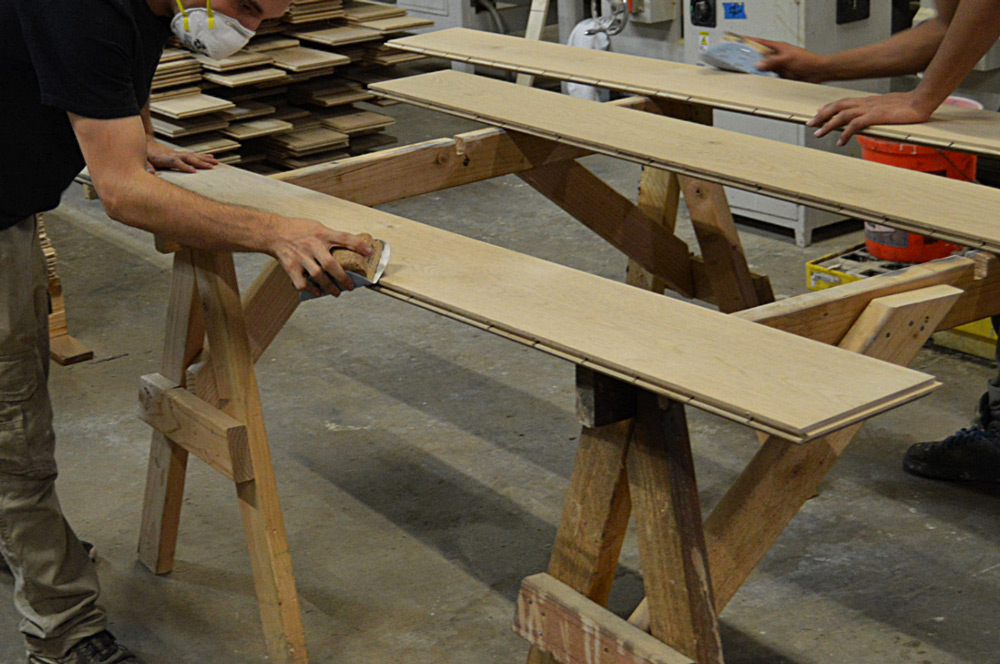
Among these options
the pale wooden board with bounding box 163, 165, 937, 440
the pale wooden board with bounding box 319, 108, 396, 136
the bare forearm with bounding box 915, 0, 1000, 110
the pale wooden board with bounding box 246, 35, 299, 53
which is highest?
the bare forearm with bounding box 915, 0, 1000, 110

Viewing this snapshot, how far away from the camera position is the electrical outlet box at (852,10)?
15.5ft

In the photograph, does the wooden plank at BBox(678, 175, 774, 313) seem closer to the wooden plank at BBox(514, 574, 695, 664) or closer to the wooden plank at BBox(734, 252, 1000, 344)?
the wooden plank at BBox(734, 252, 1000, 344)

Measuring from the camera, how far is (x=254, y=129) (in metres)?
6.03

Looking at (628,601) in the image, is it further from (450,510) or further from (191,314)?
(191,314)

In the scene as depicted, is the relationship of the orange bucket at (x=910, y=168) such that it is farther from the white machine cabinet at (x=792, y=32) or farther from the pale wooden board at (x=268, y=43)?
the pale wooden board at (x=268, y=43)

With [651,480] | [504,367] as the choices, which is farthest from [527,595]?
[504,367]

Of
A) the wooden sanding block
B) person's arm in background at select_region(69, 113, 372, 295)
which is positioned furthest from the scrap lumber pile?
the wooden sanding block

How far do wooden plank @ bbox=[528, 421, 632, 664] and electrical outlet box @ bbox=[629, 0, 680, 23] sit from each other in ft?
13.4

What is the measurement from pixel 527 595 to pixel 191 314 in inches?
46.5

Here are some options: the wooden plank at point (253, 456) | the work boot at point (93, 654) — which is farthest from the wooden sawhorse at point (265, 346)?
the work boot at point (93, 654)

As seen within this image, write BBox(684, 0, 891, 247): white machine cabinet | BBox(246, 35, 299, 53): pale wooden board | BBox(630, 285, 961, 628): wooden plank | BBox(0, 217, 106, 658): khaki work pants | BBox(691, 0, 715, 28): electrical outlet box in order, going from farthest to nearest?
BBox(246, 35, 299, 53): pale wooden board < BBox(691, 0, 715, 28): electrical outlet box < BBox(684, 0, 891, 247): white machine cabinet < BBox(0, 217, 106, 658): khaki work pants < BBox(630, 285, 961, 628): wooden plank

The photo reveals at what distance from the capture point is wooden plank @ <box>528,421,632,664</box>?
1941 millimetres

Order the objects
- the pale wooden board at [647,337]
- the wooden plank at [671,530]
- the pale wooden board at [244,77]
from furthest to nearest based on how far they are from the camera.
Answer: the pale wooden board at [244,77]
the wooden plank at [671,530]
the pale wooden board at [647,337]

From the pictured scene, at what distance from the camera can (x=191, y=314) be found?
278cm
